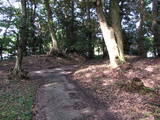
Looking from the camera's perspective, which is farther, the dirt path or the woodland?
the woodland

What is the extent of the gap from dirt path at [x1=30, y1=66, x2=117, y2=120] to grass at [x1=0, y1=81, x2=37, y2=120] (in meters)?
0.33

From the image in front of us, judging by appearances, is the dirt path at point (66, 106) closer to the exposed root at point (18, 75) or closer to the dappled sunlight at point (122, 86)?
the dappled sunlight at point (122, 86)

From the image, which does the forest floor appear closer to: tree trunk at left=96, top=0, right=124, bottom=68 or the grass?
the grass

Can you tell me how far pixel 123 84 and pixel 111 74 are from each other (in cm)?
217

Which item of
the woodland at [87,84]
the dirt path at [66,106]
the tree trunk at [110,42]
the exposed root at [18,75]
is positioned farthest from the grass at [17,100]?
the tree trunk at [110,42]

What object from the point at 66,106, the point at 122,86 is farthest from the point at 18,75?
the point at 122,86

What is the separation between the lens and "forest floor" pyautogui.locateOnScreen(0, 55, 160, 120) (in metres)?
7.29

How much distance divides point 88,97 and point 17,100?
9.14 ft

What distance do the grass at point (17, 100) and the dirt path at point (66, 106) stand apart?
0.33 m

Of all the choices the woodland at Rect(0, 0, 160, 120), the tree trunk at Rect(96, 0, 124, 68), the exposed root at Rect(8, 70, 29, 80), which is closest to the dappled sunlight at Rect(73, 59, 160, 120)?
the woodland at Rect(0, 0, 160, 120)

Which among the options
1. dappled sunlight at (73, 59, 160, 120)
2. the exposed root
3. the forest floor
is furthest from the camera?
the exposed root

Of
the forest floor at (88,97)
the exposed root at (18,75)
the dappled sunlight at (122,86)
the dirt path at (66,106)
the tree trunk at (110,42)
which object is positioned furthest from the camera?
the tree trunk at (110,42)

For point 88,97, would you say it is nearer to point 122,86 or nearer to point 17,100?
point 122,86

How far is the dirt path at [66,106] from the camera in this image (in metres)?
7.13
